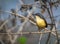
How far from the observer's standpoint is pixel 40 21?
2590 mm

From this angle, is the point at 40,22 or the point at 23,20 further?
the point at 23,20

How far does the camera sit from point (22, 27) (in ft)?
8.82

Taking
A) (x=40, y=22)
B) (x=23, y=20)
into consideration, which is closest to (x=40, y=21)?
(x=40, y=22)

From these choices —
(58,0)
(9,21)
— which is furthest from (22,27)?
(58,0)

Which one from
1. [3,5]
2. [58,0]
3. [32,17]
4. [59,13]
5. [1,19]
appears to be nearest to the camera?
[58,0]

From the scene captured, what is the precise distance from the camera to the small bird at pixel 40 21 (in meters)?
2.55

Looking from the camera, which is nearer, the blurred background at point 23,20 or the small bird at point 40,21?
the blurred background at point 23,20

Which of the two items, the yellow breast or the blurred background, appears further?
the yellow breast

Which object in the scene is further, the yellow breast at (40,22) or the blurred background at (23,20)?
the yellow breast at (40,22)

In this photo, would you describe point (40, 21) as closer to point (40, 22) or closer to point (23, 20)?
point (40, 22)

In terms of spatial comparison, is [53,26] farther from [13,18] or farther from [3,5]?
[3,5]

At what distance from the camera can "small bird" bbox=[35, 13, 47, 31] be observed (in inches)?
100

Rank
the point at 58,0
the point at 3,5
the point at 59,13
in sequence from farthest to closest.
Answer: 1. the point at 3,5
2. the point at 59,13
3. the point at 58,0

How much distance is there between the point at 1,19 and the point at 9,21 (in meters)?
0.09
